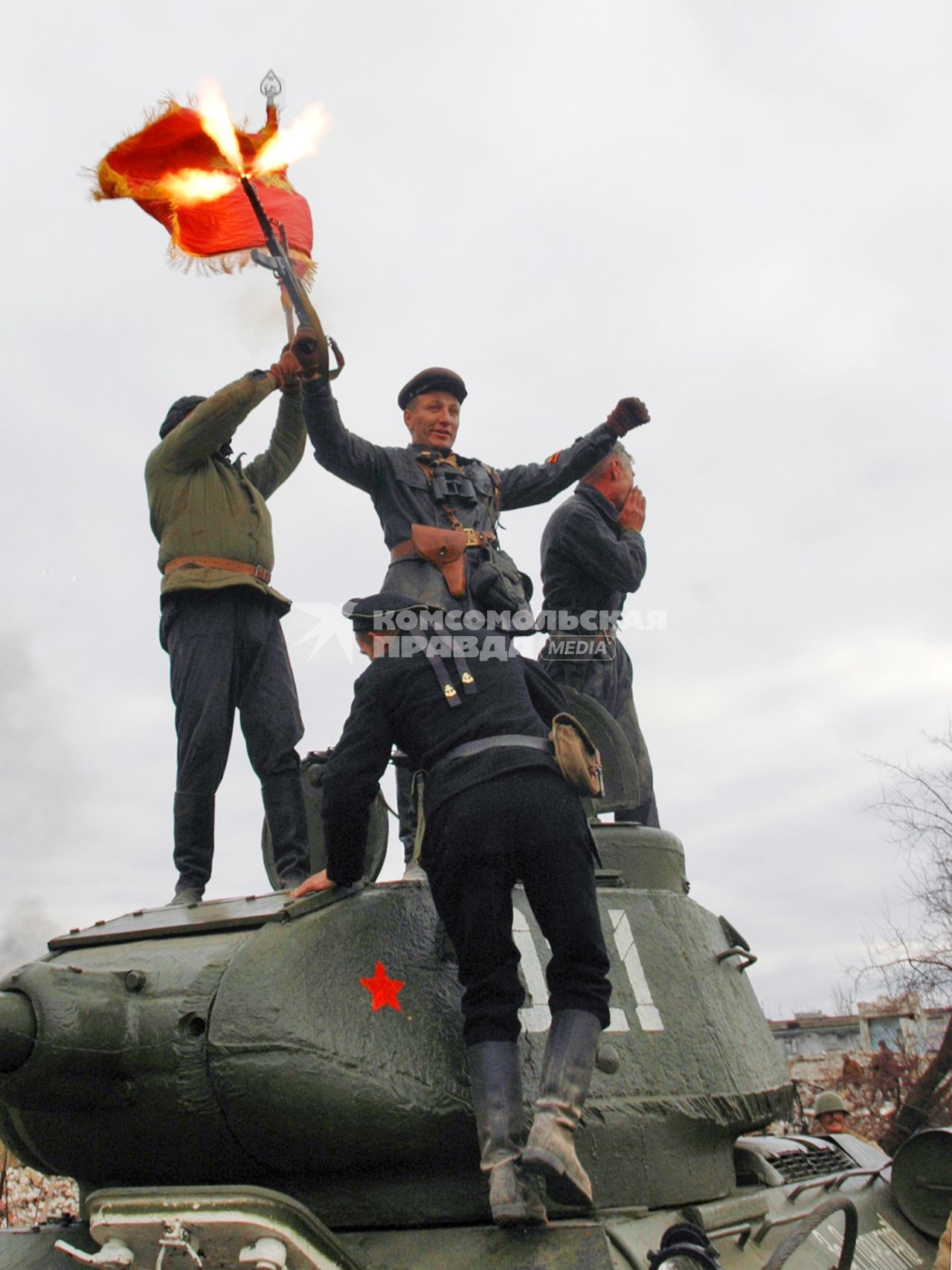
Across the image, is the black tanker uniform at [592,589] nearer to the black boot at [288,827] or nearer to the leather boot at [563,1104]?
the black boot at [288,827]

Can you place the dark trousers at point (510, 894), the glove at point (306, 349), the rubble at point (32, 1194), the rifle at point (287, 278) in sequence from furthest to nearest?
1. the rubble at point (32, 1194)
2. the rifle at point (287, 278)
3. the glove at point (306, 349)
4. the dark trousers at point (510, 894)

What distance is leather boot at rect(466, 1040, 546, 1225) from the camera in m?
3.53

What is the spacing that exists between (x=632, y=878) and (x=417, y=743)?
1334 mm

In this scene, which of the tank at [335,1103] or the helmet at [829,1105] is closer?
the tank at [335,1103]

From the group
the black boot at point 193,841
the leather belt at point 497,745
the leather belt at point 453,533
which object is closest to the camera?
the leather belt at point 497,745

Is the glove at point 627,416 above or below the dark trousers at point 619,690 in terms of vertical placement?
above

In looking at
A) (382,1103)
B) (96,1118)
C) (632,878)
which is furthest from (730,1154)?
(96,1118)

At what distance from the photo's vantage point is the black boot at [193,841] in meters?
5.53

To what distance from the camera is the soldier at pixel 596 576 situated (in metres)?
6.94

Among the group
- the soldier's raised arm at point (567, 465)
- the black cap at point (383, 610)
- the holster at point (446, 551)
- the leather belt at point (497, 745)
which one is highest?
the soldier's raised arm at point (567, 465)

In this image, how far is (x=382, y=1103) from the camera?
3855 mm

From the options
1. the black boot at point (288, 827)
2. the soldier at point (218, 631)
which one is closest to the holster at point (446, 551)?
the soldier at point (218, 631)

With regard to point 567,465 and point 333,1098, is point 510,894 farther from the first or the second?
point 567,465

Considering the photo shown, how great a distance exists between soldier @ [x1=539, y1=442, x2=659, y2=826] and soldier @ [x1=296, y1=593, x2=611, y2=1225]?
105 inches
